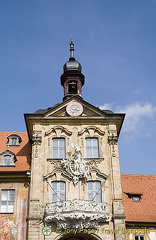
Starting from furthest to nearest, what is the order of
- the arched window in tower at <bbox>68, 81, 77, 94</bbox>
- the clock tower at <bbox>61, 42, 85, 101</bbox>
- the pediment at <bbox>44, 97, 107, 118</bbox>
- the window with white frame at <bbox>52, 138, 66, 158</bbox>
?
1. the arched window in tower at <bbox>68, 81, 77, 94</bbox>
2. the clock tower at <bbox>61, 42, 85, 101</bbox>
3. the pediment at <bbox>44, 97, 107, 118</bbox>
4. the window with white frame at <bbox>52, 138, 66, 158</bbox>

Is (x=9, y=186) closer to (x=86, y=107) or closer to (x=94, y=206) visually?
(x=94, y=206)

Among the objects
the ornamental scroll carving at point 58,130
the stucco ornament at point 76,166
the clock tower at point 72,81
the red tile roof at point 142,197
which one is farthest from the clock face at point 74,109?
the red tile roof at point 142,197

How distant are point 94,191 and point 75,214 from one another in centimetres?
256

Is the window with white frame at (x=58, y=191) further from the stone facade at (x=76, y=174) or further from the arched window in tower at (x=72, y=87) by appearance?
the arched window in tower at (x=72, y=87)

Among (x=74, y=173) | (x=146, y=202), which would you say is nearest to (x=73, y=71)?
(x=74, y=173)

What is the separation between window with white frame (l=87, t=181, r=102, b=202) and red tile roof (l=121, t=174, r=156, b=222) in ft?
10.1

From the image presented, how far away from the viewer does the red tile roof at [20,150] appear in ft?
86.9

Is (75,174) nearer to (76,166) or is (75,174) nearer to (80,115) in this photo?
(76,166)

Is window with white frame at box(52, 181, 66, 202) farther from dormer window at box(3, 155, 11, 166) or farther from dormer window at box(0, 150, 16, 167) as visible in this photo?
dormer window at box(3, 155, 11, 166)

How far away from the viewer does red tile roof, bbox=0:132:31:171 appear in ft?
86.9

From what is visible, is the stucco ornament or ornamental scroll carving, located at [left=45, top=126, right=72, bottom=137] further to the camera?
ornamental scroll carving, located at [left=45, top=126, right=72, bottom=137]

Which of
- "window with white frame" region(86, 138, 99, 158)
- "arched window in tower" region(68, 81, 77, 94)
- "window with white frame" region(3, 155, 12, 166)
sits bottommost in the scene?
"window with white frame" region(3, 155, 12, 166)

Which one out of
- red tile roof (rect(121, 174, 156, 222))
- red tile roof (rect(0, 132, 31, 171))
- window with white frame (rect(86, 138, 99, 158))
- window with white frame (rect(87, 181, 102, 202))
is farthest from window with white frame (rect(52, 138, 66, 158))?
red tile roof (rect(121, 174, 156, 222))

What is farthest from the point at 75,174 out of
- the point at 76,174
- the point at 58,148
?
the point at 58,148
